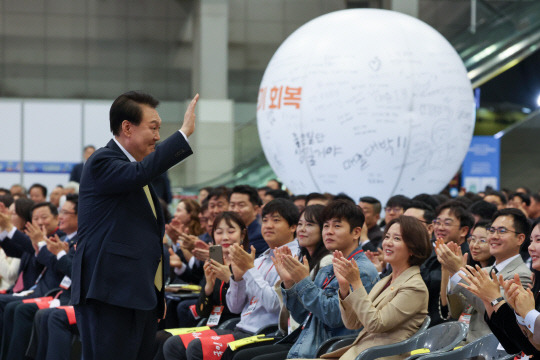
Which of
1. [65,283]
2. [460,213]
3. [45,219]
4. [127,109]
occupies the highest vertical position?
[127,109]

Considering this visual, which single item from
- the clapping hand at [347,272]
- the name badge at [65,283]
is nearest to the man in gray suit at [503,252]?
the clapping hand at [347,272]

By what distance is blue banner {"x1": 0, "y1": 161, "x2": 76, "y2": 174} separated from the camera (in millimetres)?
16312

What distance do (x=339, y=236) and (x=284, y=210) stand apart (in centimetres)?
88

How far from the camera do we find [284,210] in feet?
17.6

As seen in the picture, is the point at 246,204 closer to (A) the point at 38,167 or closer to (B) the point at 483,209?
(B) the point at 483,209

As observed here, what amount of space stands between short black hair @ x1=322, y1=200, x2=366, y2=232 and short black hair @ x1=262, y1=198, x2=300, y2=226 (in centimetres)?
75

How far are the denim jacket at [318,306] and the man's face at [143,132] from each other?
3.85 ft

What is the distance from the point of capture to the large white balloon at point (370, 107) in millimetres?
8258

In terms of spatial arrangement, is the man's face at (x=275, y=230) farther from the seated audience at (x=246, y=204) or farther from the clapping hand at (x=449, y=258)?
the clapping hand at (x=449, y=258)

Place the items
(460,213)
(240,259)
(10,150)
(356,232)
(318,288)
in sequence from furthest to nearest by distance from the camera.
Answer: (10,150) < (460,213) < (240,259) < (356,232) < (318,288)

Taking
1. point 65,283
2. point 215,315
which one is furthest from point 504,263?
point 65,283

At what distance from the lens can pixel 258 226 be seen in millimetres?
6430

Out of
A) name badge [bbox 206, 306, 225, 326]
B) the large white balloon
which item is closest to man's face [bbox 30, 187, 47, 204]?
the large white balloon

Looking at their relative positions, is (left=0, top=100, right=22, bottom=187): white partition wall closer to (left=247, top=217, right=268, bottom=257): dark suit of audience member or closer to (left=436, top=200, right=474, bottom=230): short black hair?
(left=247, top=217, right=268, bottom=257): dark suit of audience member
